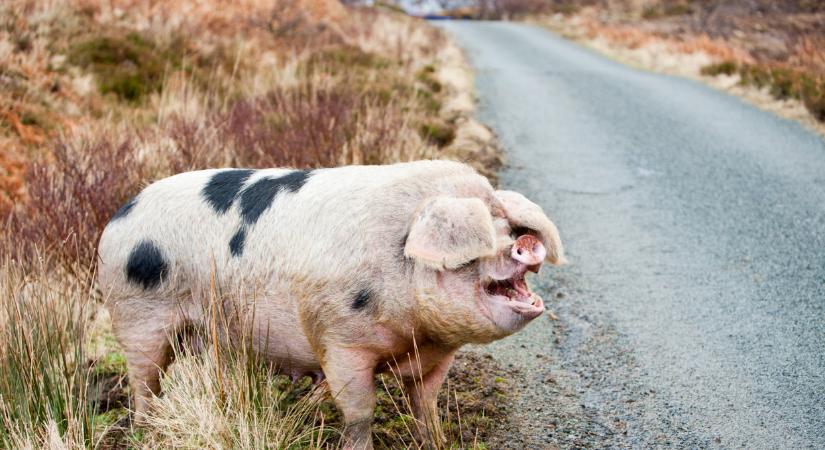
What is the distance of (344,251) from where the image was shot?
2.65 metres

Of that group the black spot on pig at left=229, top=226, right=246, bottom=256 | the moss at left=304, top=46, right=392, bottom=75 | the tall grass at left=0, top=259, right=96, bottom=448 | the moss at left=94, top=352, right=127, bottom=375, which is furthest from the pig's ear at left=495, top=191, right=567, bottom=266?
the moss at left=304, top=46, right=392, bottom=75

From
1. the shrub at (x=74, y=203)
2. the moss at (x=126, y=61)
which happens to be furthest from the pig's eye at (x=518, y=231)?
the moss at (x=126, y=61)

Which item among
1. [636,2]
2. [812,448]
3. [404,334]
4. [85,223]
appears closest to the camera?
[404,334]

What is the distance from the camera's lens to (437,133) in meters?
8.21

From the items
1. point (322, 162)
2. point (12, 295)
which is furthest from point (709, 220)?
point (12, 295)

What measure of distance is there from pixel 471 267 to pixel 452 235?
0.15 m

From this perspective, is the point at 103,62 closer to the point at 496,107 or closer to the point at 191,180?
the point at 496,107

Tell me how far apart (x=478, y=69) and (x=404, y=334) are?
45.1 ft

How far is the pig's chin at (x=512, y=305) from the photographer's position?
7.95 feet

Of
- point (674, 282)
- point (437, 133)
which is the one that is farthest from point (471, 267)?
point (437, 133)

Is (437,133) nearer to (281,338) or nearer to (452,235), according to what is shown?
(281,338)

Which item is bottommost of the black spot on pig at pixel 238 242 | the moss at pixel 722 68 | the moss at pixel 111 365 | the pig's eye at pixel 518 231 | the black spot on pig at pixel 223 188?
the moss at pixel 111 365

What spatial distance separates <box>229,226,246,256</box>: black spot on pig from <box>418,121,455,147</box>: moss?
5.22 metres

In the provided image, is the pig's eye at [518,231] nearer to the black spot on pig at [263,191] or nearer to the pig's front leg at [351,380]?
the pig's front leg at [351,380]
